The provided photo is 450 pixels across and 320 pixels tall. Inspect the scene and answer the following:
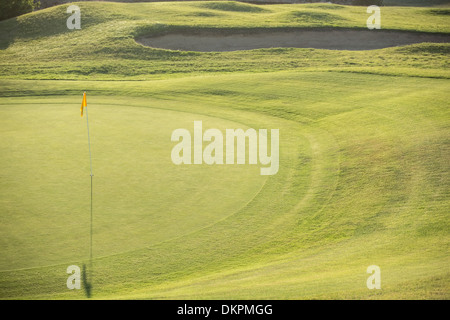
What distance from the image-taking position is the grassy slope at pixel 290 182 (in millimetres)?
9531

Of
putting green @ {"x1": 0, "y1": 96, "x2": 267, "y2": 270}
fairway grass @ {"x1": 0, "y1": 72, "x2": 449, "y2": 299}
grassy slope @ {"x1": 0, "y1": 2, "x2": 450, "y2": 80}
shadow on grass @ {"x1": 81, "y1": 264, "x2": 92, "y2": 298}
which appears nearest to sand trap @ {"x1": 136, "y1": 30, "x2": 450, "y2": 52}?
grassy slope @ {"x1": 0, "y1": 2, "x2": 450, "y2": 80}

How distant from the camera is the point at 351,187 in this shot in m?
14.0

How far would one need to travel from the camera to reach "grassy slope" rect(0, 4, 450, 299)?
953cm

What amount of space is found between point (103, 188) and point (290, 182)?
495 centimetres

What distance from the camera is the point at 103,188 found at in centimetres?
1297

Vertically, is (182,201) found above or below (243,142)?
below

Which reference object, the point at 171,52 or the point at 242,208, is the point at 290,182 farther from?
the point at 171,52

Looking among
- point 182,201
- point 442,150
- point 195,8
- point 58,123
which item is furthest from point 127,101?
point 195,8

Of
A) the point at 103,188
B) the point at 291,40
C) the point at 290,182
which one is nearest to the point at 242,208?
the point at 290,182

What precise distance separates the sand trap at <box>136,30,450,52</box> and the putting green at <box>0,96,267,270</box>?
1488 cm

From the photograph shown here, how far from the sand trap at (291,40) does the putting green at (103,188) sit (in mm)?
14882

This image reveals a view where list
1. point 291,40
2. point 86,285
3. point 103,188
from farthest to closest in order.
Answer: point 291,40
point 103,188
point 86,285
